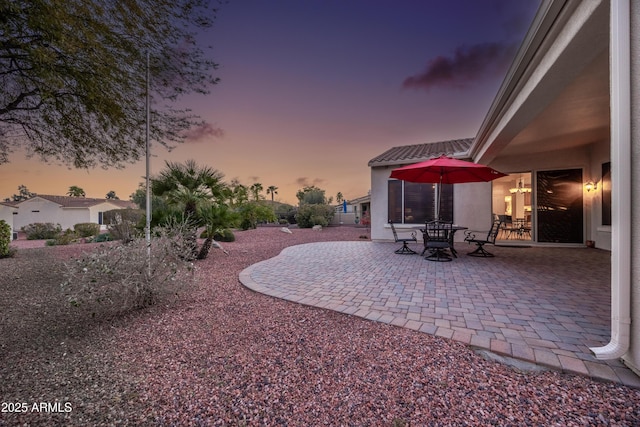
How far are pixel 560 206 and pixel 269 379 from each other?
10690 mm

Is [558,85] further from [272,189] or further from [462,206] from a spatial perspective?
[272,189]

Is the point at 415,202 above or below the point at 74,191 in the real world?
below

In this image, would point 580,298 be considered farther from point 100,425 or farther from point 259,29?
point 259,29

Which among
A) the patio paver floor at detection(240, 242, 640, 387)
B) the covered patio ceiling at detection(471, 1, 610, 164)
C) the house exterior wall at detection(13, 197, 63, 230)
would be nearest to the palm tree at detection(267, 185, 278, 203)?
the house exterior wall at detection(13, 197, 63, 230)

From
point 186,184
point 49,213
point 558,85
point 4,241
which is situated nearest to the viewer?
point 558,85

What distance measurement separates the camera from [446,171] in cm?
606

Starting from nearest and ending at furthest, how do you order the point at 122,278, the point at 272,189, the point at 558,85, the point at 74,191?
the point at 122,278
the point at 558,85
the point at 74,191
the point at 272,189

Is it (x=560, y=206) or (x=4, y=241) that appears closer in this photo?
(x=4, y=241)

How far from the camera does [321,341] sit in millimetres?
2492

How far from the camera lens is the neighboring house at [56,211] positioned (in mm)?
24531

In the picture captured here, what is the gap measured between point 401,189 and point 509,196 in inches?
439

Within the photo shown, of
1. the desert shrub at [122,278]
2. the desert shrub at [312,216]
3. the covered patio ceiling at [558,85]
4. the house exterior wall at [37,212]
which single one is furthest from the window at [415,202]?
the house exterior wall at [37,212]

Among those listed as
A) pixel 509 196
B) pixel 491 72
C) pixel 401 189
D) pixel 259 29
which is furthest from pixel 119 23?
pixel 509 196

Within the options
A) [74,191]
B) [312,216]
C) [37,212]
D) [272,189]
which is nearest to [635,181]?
[312,216]
